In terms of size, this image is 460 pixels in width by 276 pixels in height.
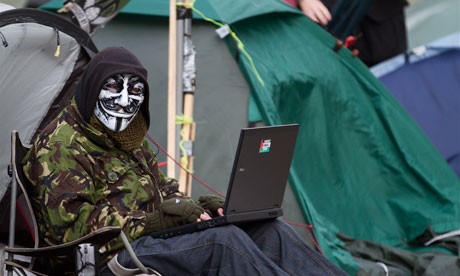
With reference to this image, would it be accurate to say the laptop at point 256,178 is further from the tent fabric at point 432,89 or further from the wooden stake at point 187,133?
the tent fabric at point 432,89

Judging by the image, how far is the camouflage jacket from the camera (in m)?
2.89

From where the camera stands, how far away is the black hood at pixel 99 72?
3.09 meters

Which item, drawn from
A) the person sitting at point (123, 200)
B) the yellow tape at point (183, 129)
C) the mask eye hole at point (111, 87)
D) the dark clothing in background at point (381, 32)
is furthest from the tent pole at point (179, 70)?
the dark clothing in background at point (381, 32)

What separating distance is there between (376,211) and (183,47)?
190 centimetres

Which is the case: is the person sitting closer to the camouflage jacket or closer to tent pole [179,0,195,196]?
the camouflage jacket

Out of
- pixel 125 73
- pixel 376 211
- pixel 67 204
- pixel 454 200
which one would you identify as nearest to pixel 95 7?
pixel 125 73

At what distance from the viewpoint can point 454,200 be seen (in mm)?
5520

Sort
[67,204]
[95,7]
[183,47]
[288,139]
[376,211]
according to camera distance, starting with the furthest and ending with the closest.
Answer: [376,211] → [183,47] → [95,7] → [288,139] → [67,204]

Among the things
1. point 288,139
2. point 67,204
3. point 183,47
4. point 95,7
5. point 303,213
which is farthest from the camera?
point 303,213

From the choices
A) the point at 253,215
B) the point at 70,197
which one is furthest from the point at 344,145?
the point at 70,197

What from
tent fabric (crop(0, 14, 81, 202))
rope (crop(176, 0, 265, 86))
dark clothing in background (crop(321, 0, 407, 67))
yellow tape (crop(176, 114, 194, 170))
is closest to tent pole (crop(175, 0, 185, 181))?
yellow tape (crop(176, 114, 194, 170))

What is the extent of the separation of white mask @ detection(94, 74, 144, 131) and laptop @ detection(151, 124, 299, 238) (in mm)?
470

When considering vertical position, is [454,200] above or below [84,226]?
below

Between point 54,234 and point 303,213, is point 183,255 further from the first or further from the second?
point 303,213
